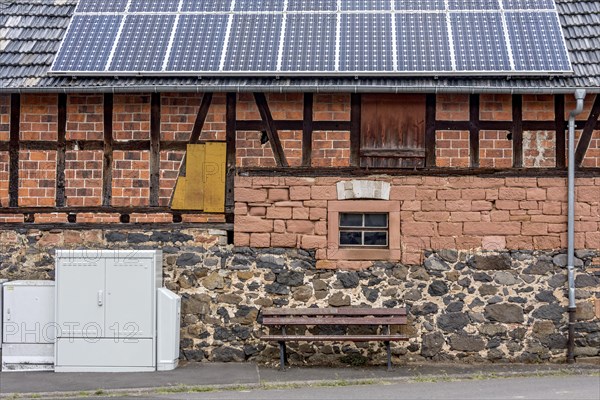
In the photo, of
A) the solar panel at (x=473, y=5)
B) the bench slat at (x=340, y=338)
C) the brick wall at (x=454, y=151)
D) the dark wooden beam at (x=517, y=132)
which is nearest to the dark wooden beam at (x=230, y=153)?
the bench slat at (x=340, y=338)

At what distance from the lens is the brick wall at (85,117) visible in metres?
13.0

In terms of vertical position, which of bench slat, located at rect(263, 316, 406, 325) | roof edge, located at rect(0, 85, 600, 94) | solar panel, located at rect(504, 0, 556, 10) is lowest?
bench slat, located at rect(263, 316, 406, 325)

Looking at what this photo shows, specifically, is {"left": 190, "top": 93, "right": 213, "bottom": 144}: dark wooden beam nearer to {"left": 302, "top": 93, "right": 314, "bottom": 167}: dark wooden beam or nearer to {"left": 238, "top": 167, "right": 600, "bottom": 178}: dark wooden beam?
{"left": 238, "top": 167, "right": 600, "bottom": 178}: dark wooden beam

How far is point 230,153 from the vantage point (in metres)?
12.9

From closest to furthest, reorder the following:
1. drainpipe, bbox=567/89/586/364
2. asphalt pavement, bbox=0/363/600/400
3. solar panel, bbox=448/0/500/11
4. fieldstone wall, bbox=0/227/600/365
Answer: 1. asphalt pavement, bbox=0/363/600/400
2. drainpipe, bbox=567/89/586/364
3. fieldstone wall, bbox=0/227/600/365
4. solar panel, bbox=448/0/500/11

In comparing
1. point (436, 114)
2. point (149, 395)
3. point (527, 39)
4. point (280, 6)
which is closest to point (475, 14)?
point (527, 39)

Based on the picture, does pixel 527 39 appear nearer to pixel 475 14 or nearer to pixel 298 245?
pixel 475 14

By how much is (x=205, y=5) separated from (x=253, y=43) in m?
1.24

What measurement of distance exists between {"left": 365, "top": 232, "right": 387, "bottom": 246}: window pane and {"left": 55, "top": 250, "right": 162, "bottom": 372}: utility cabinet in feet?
9.47

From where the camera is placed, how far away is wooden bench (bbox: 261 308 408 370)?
12188 millimetres

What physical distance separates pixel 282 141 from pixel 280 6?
228 cm

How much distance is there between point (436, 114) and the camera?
42.0 ft

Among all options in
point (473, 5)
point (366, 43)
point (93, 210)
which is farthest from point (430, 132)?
point (93, 210)

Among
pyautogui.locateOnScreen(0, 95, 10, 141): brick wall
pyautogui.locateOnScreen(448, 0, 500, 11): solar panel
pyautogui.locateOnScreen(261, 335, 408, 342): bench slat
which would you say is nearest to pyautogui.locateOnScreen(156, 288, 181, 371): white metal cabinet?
pyautogui.locateOnScreen(261, 335, 408, 342): bench slat
